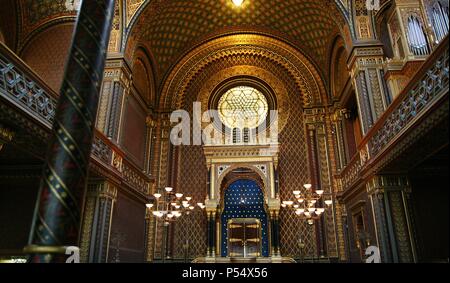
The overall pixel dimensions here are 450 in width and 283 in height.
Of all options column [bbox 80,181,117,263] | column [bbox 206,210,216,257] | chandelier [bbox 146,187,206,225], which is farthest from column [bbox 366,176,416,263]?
column [bbox 80,181,117,263]

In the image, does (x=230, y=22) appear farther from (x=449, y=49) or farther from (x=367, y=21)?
(x=449, y=49)

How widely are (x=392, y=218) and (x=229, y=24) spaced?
11.0m

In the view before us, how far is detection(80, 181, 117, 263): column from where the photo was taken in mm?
8375

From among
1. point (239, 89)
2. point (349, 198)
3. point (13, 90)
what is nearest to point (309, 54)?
point (239, 89)

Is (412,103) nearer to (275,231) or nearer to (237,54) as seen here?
(275,231)

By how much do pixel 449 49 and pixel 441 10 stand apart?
3178mm

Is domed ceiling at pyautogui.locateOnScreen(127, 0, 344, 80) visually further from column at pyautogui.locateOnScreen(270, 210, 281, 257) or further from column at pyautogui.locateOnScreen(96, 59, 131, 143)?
column at pyautogui.locateOnScreen(270, 210, 281, 257)

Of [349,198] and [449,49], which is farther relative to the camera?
[349,198]

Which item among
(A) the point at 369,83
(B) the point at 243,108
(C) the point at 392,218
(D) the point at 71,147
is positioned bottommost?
(D) the point at 71,147

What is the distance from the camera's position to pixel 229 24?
1498 cm

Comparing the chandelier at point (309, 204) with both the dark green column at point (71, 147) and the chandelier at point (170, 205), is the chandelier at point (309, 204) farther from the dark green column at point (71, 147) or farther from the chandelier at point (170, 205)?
the dark green column at point (71, 147)

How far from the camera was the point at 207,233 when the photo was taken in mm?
13023

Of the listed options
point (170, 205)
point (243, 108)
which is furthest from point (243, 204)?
point (243, 108)
